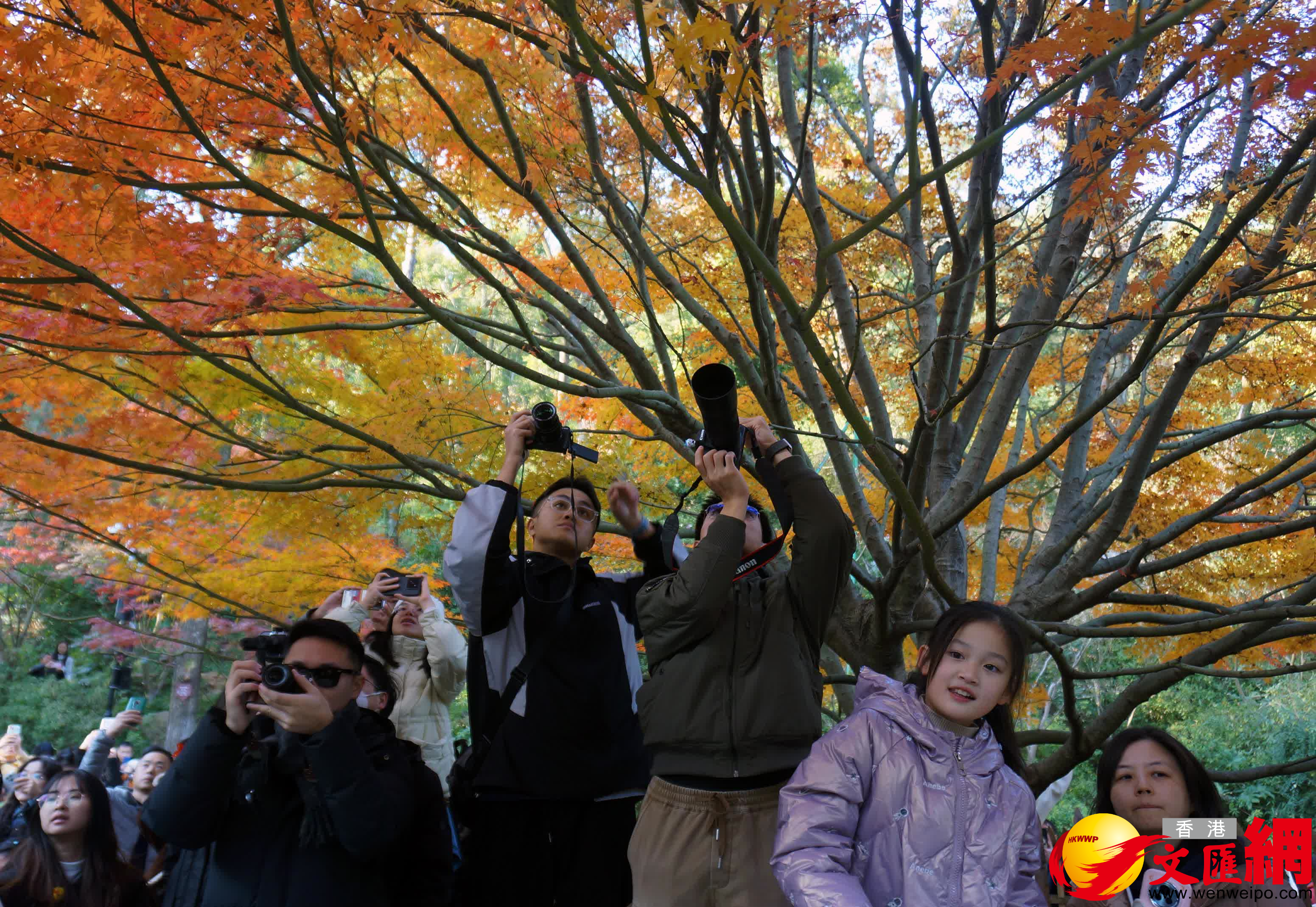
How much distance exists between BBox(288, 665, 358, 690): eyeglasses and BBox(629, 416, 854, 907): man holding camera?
0.74 m

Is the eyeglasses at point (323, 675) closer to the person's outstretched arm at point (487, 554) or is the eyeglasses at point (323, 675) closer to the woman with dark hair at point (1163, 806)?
the person's outstretched arm at point (487, 554)

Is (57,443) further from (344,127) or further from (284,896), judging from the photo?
(284,896)

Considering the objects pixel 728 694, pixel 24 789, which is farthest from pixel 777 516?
pixel 24 789

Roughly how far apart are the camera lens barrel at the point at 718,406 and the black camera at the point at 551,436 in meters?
0.45

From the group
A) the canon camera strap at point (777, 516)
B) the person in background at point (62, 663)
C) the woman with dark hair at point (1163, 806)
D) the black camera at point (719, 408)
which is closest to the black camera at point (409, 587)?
the canon camera strap at point (777, 516)

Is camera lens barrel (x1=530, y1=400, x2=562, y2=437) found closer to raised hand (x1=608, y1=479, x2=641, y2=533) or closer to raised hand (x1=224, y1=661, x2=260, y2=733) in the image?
raised hand (x1=608, y1=479, x2=641, y2=533)

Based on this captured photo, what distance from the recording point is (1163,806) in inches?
90.6

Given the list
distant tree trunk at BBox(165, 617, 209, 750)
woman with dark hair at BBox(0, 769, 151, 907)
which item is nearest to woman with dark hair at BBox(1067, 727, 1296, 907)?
woman with dark hair at BBox(0, 769, 151, 907)

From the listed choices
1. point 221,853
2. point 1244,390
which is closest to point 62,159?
point 221,853

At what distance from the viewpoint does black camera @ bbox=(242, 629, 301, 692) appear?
6.21 ft

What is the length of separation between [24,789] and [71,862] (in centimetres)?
115

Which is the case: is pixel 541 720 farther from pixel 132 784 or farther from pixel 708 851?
pixel 132 784

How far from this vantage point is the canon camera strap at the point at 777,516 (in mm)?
2229

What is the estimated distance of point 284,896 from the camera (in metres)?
1.98
